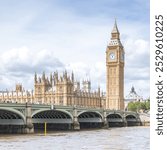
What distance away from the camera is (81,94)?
118312 millimetres

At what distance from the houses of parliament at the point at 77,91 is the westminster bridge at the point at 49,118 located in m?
21.0

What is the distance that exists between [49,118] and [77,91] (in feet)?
170

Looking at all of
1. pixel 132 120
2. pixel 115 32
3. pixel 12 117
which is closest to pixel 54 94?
pixel 132 120

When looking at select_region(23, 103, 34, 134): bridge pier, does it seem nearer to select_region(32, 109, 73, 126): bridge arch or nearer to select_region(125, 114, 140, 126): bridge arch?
select_region(32, 109, 73, 126): bridge arch

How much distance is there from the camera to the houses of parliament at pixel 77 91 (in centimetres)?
Result: 11012

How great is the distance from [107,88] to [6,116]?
79626 mm

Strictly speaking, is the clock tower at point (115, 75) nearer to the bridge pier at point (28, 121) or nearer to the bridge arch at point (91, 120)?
the bridge arch at point (91, 120)

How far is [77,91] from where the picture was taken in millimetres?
116125

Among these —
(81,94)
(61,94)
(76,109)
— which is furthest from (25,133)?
(81,94)

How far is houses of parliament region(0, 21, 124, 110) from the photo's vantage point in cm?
11012

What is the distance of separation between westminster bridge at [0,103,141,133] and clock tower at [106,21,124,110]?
35991 millimetres

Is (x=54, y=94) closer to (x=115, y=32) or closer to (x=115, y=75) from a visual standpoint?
(x=115, y=75)

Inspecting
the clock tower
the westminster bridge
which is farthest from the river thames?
the clock tower

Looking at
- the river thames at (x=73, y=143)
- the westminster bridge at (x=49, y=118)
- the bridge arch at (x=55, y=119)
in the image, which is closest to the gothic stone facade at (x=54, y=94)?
the westminster bridge at (x=49, y=118)
